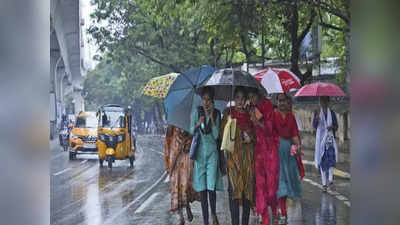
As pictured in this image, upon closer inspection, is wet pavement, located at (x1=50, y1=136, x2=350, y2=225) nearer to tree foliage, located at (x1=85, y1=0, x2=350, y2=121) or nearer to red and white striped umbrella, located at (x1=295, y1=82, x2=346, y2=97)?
red and white striped umbrella, located at (x1=295, y1=82, x2=346, y2=97)

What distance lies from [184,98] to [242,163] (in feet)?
5.05

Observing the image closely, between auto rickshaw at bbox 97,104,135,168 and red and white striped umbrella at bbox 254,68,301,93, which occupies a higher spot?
red and white striped umbrella at bbox 254,68,301,93

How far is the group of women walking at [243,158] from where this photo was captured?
740 cm

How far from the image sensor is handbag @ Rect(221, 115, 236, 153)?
7.24m

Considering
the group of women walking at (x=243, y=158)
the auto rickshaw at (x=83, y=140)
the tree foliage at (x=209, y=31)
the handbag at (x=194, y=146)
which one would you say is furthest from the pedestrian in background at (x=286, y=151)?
the auto rickshaw at (x=83, y=140)

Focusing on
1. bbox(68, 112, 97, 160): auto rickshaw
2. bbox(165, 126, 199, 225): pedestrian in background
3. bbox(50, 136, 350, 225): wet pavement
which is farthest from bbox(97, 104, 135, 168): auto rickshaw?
bbox(165, 126, 199, 225): pedestrian in background

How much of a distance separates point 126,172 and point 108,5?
15009mm

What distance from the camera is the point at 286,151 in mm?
8258

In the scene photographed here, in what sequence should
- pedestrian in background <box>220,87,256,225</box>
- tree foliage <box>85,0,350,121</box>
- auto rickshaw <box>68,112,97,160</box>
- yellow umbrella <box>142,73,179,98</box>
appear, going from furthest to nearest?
auto rickshaw <box>68,112,97,160</box> < tree foliage <box>85,0,350,121</box> < yellow umbrella <box>142,73,179,98</box> < pedestrian in background <box>220,87,256,225</box>

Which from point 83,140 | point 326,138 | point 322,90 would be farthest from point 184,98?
point 83,140

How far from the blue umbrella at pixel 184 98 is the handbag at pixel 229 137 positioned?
0.98 metres

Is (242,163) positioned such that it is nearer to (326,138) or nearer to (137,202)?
(137,202)

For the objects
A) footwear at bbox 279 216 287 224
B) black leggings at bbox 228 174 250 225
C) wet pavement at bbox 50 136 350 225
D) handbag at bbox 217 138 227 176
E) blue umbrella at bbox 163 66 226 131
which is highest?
blue umbrella at bbox 163 66 226 131
